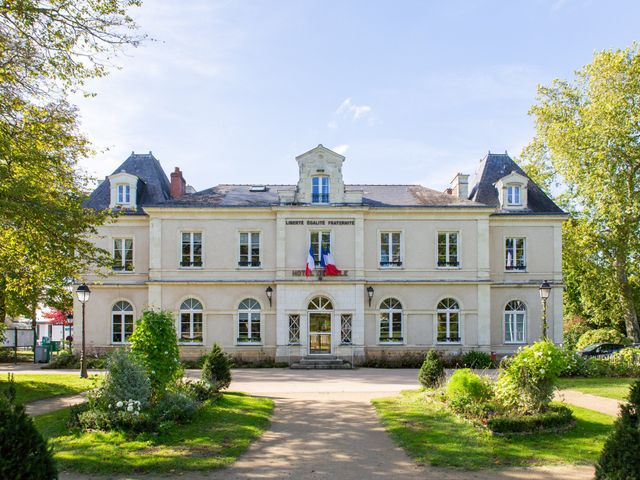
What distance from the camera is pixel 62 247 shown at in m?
15.0

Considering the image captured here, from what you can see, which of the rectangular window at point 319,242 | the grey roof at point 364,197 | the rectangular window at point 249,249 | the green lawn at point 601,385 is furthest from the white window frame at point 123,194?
the green lawn at point 601,385

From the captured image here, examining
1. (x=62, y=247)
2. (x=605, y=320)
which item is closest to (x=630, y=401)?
(x=62, y=247)

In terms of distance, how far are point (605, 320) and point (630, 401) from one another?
128 ft

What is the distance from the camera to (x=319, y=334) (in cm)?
2614

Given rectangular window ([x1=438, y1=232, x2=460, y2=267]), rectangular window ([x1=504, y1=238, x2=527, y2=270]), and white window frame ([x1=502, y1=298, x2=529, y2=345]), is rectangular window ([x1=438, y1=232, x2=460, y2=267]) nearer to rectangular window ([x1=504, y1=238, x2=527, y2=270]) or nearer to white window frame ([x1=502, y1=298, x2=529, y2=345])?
rectangular window ([x1=504, y1=238, x2=527, y2=270])

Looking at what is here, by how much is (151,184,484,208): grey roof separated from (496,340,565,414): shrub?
15.7m

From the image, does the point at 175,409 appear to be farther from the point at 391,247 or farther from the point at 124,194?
the point at 124,194

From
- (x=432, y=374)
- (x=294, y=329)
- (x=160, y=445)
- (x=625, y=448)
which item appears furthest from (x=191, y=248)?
(x=625, y=448)

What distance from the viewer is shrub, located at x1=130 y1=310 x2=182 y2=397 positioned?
11680 millimetres

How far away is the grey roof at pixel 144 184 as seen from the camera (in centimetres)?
2845

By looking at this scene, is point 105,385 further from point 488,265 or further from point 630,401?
point 488,265

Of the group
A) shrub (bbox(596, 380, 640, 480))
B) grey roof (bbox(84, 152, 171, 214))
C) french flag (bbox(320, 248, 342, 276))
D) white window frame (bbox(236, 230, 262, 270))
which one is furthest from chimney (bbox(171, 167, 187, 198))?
shrub (bbox(596, 380, 640, 480))

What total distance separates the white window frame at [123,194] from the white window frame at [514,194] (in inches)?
775

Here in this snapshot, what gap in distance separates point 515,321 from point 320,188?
12.0m
